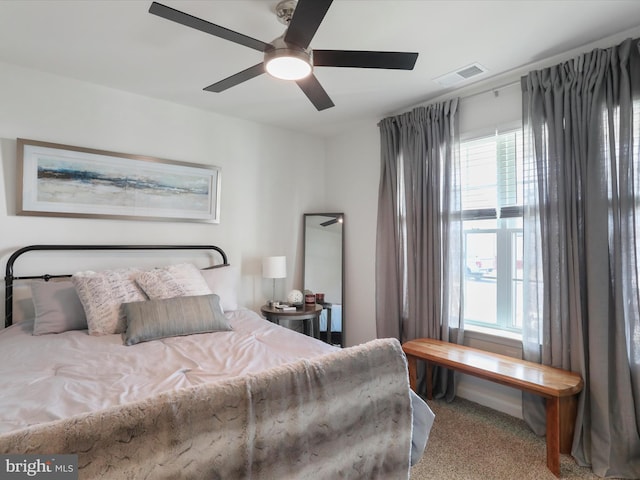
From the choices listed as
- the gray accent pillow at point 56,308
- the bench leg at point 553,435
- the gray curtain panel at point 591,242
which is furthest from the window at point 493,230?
the gray accent pillow at point 56,308

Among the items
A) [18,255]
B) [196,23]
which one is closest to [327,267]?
[18,255]

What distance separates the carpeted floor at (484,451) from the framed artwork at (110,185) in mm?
2649

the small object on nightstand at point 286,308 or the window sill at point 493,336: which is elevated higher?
the small object on nightstand at point 286,308

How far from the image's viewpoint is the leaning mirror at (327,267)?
3873 mm

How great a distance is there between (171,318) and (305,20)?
5.94 ft

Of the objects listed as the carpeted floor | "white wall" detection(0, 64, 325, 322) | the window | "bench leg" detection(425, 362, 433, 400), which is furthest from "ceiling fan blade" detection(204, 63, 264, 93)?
"bench leg" detection(425, 362, 433, 400)

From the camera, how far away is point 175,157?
10.5ft

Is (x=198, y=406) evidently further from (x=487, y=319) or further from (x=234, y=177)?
(x=234, y=177)

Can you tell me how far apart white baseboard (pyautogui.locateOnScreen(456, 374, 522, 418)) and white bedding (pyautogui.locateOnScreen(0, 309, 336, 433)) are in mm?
1635

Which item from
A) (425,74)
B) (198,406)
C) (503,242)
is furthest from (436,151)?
(198,406)

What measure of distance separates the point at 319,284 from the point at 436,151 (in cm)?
189

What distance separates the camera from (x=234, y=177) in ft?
11.7

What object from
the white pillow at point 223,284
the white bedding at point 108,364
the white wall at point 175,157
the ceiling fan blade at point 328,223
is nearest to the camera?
the white bedding at point 108,364

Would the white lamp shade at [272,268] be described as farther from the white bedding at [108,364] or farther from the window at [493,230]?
the window at [493,230]
